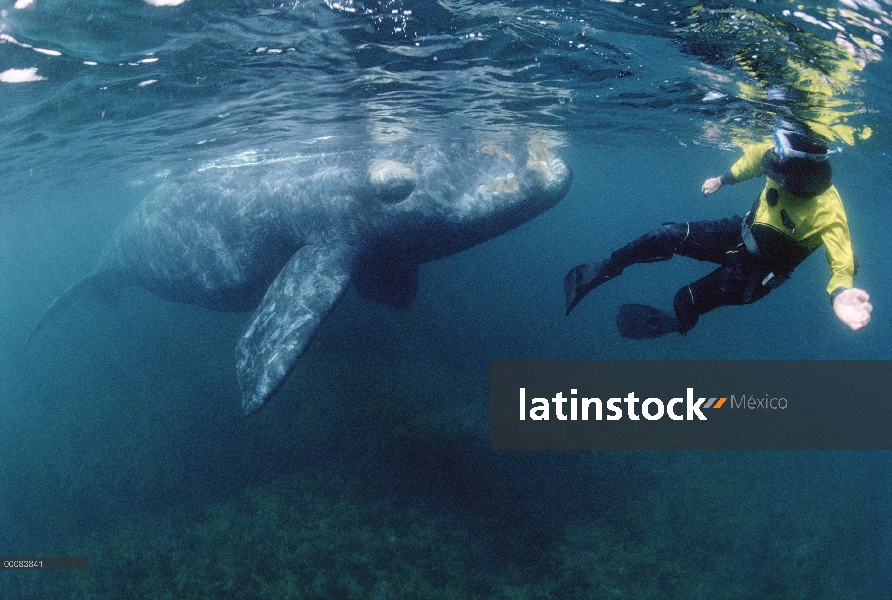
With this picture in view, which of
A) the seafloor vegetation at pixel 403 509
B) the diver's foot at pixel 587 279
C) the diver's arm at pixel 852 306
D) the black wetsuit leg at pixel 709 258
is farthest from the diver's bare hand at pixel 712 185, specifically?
the seafloor vegetation at pixel 403 509

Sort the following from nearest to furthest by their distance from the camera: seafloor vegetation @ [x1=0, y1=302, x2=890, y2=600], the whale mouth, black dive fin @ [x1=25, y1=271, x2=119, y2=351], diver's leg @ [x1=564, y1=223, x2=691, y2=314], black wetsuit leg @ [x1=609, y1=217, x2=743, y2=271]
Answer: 1. black wetsuit leg @ [x1=609, y1=217, x2=743, y2=271]
2. diver's leg @ [x1=564, y1=223, x2=691, y2=314]
3. seafloor vegetation @ [x1=0, y1=302, x2=890, y2=600]
4. the whale mouth
5. black dive fin @ [x1=25, y1=271, x2=119, y2=351]

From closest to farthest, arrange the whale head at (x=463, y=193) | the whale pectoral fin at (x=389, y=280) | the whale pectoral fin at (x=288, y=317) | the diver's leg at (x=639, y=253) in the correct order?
the diver's leg at (x=639, y=253), the whale pectoral fin at (x=288, y=317), the whale head at (x=463, y=193), the whale pectoral fin at (x=389, y=280)

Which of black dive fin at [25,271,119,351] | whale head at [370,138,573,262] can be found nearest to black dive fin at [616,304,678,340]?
whale head at [370,138,573,262]

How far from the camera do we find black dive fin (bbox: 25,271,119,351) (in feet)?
50.5

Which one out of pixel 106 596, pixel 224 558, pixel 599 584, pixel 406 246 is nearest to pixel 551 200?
pixel 406 246

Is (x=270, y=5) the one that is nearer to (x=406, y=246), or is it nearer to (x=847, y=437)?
(x=406, y=246)

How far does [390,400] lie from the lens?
13344 millimetres

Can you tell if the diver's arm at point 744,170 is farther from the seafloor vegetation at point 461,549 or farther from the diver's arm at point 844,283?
the seafloor vegetation at point 461,549

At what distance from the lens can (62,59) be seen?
8.30m

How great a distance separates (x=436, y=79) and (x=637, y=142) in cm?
1812

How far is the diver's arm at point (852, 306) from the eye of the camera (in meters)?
3.94

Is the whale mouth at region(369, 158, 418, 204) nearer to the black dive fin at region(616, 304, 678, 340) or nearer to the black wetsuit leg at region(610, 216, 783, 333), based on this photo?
the black wetsuit leg at region(610, 216, 783, 333)

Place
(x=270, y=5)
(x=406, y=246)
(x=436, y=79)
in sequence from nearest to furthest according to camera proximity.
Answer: (x=270, y=5) → (x=406, y=246) → (x=436, y=79)

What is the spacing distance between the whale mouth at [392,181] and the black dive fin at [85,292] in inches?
462
